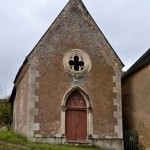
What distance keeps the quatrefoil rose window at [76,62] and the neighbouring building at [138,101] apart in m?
3.73

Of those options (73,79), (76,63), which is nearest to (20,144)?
(73,79)

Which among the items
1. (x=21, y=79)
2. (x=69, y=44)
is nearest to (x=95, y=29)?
(x=69, y=44)

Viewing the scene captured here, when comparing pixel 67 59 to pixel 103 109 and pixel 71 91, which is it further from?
pixel 103 109

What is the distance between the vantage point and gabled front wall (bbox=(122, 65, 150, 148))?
2370cm

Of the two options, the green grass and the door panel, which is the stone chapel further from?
the green grass

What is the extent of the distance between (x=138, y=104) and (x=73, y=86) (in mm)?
4849

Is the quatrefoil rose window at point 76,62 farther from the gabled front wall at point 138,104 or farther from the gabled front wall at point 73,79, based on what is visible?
the gabled front wall at point 138,104

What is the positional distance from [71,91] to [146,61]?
5338 mm

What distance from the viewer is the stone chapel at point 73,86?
74.2ft

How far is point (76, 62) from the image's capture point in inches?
963

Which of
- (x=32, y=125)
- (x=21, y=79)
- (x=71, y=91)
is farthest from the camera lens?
(x=21, y=79)

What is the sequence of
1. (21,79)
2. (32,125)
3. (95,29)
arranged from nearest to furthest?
1. (32,125)
2. (95,29)
3. (21,79)

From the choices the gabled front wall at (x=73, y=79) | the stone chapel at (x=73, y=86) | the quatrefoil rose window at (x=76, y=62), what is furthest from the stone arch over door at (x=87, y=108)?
the quatrefoil rose window at (x=76, y=62)

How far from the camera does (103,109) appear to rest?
23797 mm
